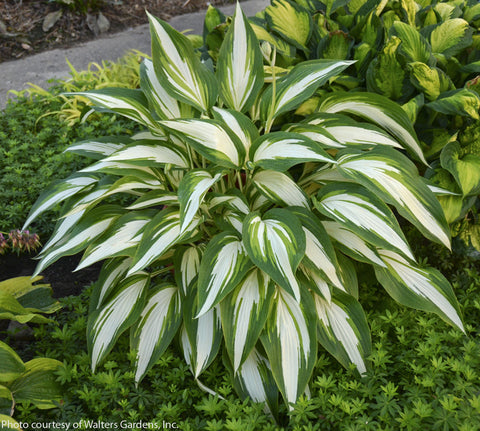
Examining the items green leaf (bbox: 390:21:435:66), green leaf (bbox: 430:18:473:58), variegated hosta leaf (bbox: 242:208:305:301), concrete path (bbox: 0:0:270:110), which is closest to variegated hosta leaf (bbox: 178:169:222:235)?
variegated hosta leaf (bbox: 242:208:305:301)

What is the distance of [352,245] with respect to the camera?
73.7 inches

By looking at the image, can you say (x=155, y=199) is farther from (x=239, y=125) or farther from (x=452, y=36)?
(x=452, y=36)

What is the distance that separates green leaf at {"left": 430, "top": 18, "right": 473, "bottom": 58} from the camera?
7.79 ft

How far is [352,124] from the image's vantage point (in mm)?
2053

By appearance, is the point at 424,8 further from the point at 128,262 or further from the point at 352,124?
the point at 128,262

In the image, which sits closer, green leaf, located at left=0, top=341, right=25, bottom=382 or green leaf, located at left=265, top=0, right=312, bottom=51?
green leaf, located at left=0, top=341, right=25, bottom=382

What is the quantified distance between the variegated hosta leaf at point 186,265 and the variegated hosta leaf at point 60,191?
516 millimetres

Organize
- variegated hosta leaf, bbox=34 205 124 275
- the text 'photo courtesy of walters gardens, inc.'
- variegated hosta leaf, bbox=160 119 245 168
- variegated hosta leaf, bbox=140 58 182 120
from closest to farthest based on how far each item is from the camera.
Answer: the text 'photo courtesy of walters gardens, inc.'
variegated hosta leaf, bbox=160 119 245 168
variegated hosta leaf, bbox=34 205 124 275
variegated hosta leaf, bbox=140 58 182 120

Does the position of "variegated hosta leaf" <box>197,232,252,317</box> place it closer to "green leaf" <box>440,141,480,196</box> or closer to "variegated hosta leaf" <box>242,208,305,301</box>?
"variegated hosta leaf" <box>242,208,305,301</box>

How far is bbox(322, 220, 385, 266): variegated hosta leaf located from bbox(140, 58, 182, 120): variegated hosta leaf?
75cm

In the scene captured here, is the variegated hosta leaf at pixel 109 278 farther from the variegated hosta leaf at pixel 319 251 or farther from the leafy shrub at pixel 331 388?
the variegated hosta leaf at pixel 319 251

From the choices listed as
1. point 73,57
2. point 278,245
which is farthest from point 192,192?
point 73,57

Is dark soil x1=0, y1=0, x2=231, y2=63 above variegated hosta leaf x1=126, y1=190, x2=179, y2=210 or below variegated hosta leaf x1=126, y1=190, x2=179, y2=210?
below

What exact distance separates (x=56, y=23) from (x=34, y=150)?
97.4 inches
